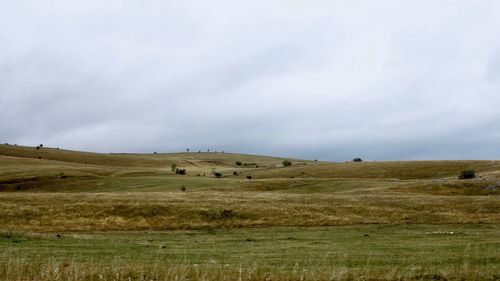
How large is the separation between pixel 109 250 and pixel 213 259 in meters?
6.52

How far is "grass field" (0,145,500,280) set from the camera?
57.5 ft

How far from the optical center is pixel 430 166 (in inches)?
4412

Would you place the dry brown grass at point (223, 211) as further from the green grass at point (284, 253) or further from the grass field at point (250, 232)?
the green grass at point (284, 253)

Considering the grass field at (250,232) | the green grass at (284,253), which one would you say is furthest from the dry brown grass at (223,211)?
the green grass at (284,253)

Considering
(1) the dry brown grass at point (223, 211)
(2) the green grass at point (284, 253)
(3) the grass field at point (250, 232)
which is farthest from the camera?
(1) the dry brown grass at point (223, 211)

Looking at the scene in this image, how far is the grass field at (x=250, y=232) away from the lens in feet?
57.5

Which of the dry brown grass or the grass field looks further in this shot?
the dry brown grass

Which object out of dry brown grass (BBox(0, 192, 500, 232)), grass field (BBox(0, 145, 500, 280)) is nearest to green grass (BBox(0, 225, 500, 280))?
grass field (BBox(0, 145, 500, 280))

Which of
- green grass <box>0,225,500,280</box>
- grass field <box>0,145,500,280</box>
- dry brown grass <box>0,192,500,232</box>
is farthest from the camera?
dry brown grass <box>0,192,500,232</box>

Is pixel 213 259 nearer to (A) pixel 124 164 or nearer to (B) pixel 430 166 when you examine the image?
(B) pixel 430 166

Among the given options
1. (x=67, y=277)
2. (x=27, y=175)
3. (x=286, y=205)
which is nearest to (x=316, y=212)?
(x=286, y=205)

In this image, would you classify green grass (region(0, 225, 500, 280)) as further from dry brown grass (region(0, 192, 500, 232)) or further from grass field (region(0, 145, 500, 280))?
dry brown grass (region(0, 192, 500, 232))

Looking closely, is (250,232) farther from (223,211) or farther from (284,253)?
(284,253)

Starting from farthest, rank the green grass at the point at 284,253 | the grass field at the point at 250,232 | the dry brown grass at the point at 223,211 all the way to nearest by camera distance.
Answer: the dry brown grass at the point at 223,211 → the grass field at the point at 250,232 → the green grass at the point at 284,253
